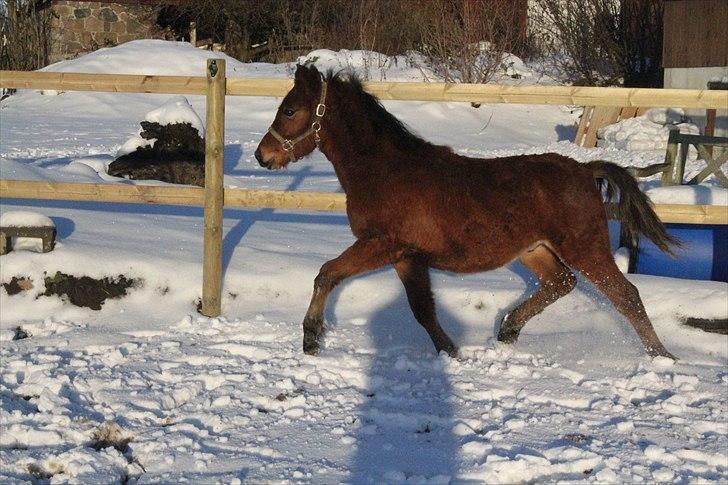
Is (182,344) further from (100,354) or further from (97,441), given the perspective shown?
(97,441)

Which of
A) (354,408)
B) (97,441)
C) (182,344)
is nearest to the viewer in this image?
(97,441)

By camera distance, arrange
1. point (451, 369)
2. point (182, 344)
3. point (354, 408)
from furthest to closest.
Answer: point (182, 344) < point (451, 369) < point (354, 408)

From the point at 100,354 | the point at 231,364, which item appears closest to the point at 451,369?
the point at 231,364

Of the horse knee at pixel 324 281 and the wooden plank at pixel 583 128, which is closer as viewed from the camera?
the horse knee at pixel 324 281

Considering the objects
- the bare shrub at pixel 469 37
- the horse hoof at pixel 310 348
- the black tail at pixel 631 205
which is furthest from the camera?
the bare shrub at pixel 469 37

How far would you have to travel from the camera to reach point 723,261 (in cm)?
687

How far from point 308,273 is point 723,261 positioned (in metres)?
2.97

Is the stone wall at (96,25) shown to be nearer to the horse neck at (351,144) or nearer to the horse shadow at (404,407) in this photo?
the horse shadow at (404,407)

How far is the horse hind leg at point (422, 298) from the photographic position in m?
5.79

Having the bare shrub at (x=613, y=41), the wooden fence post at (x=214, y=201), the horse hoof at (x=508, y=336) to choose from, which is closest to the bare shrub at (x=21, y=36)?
the bare shrub at (x=613, y=41)

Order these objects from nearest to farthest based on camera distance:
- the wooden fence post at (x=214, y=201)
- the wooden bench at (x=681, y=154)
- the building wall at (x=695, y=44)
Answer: the wooden fence post at (x=214, y=201) → the wooden bench at (x=681, y=154) → the building wall at (x=695, y=44)

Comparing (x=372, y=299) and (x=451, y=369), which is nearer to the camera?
(x=451, y=369)

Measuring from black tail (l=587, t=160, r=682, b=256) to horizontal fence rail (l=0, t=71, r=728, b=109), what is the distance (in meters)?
0.52

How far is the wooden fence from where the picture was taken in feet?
20.4
